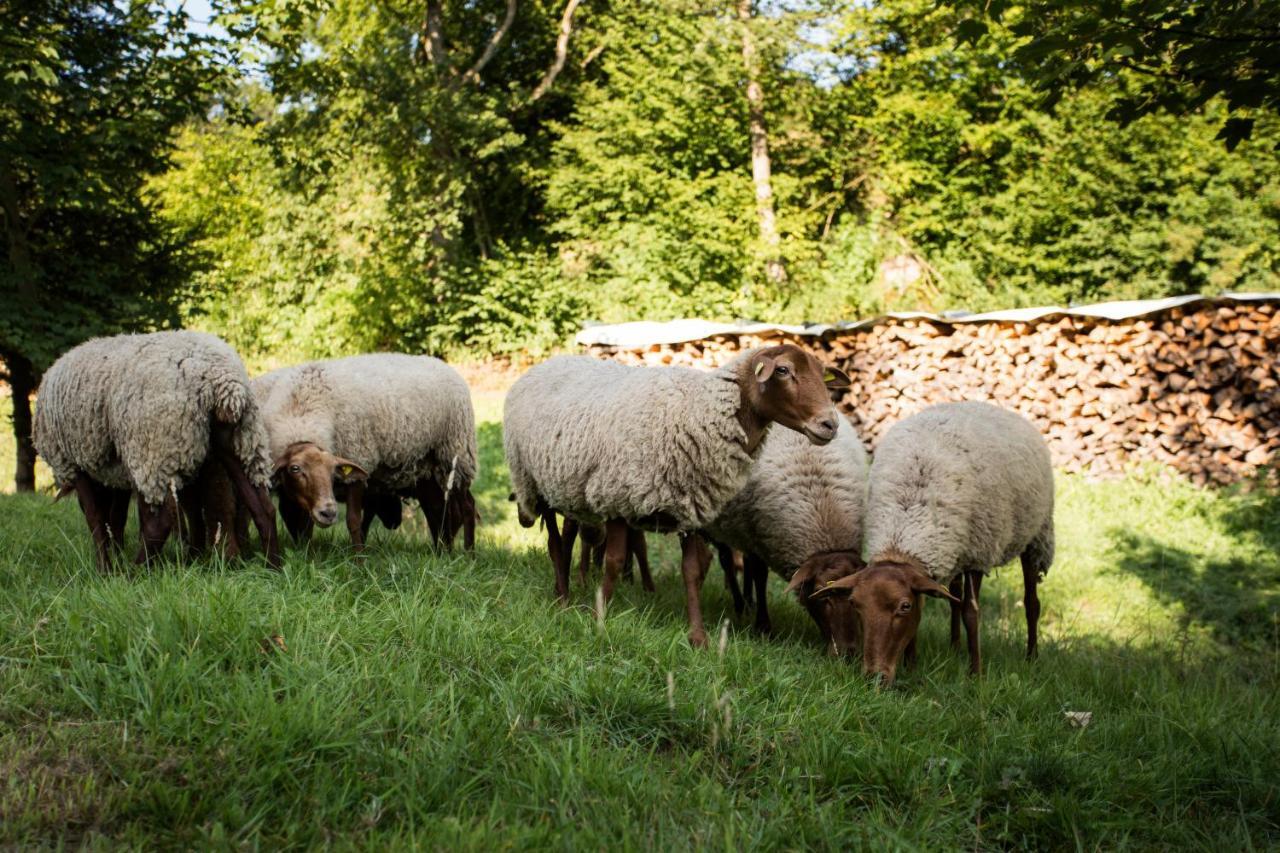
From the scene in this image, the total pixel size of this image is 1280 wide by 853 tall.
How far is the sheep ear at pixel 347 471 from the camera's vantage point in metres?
5.45

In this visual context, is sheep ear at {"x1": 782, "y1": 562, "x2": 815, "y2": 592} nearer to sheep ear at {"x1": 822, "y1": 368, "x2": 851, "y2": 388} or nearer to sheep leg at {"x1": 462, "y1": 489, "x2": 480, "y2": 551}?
sheep ear at {"x1": 822, "y1": 368, "x2": 851, "y2": 388}

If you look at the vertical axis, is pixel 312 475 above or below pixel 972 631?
above

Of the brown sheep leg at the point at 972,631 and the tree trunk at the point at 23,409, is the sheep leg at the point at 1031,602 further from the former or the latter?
the tree trunk at the point at 23,409

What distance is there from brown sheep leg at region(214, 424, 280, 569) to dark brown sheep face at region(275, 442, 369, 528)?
0.87 feet

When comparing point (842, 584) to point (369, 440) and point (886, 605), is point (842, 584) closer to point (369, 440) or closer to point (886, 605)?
point (886, 605)

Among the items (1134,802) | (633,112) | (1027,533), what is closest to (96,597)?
(1134,802)

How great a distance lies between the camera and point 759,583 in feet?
18.3

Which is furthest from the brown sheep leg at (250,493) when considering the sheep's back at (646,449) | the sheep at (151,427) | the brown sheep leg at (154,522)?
the sheep's back at (646,449)

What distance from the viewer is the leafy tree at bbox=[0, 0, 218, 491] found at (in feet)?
27.9

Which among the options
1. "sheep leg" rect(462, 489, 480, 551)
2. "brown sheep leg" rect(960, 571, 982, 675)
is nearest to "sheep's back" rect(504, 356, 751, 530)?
"brown sheep leg" rect(960, 571, 982, 675)

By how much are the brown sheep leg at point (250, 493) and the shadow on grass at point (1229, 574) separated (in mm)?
6059

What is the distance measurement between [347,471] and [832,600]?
2786mm

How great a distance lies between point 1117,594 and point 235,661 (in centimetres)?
656

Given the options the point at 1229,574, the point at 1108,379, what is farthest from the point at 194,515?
the point at 1108,379
